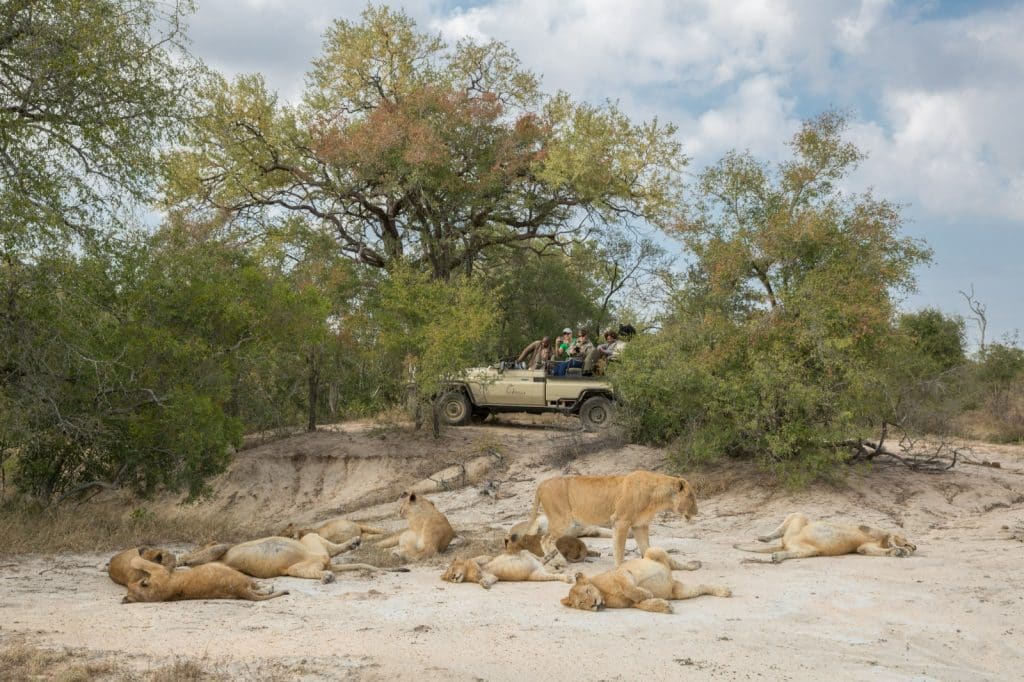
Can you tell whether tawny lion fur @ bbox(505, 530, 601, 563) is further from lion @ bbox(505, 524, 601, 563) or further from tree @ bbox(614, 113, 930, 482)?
tree @ bbox(614, 113, 930, 482)

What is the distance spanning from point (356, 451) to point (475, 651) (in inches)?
540

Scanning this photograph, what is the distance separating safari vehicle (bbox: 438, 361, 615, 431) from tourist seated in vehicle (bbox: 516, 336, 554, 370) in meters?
0.25

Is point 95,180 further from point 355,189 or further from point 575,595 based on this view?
point 355,189


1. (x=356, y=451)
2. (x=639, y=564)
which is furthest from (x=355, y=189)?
(x=639, y=564)

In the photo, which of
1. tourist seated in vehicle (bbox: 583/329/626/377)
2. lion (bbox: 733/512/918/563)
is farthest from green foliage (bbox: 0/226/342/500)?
lion (bbox: 733/512/918/563)

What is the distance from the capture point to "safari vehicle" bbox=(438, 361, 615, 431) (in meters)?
20.3

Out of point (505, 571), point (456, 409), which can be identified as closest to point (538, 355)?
point (456, 409)

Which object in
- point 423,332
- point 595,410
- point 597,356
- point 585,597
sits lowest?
point 585,597

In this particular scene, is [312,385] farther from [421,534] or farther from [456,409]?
[421,534]

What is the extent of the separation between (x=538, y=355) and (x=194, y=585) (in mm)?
14485

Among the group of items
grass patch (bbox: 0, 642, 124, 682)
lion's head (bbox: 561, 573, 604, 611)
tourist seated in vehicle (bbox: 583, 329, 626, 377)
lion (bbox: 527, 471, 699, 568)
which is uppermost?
tourist seated in vehicle (bbox: 583, 329, 626, 377)

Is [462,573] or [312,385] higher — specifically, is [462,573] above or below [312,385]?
below

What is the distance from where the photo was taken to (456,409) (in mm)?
21938

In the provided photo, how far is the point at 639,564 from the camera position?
25.8 feet
